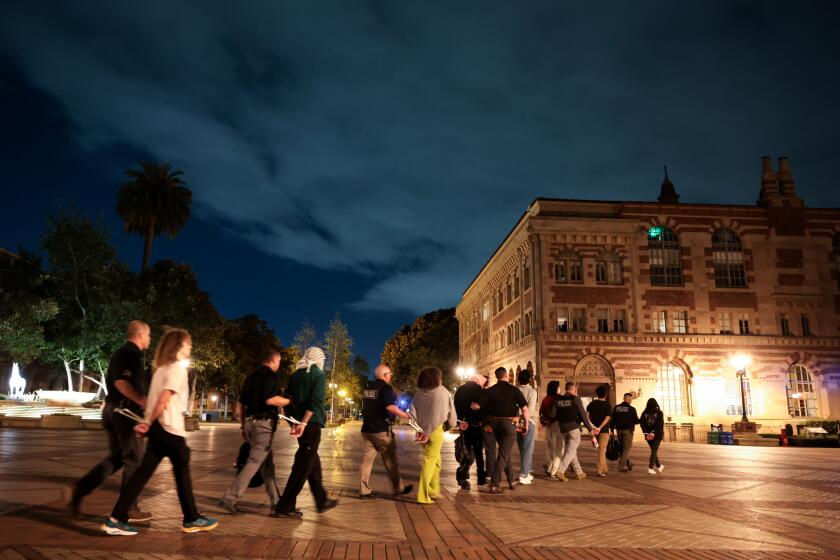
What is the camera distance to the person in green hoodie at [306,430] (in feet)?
23.4

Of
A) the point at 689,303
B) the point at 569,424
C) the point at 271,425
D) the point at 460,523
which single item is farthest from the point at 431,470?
the point at 689,303

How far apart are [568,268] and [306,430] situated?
3284 cm

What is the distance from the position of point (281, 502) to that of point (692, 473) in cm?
1038

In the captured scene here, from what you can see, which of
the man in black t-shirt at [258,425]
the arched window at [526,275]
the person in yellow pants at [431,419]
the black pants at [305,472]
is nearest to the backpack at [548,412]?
the person in yellow pants at [431,419]

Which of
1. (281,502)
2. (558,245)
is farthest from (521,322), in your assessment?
(281,502)

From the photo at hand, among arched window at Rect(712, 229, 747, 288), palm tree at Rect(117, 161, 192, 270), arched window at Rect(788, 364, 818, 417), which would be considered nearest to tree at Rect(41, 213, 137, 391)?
palm tree at Rect(117, 161, 192, 270)

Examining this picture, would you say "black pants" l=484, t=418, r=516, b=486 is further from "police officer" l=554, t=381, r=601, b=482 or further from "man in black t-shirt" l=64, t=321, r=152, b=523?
"man in black t-shirt" l=64, t=321, r=152, b=523

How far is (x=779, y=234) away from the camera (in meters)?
40.6

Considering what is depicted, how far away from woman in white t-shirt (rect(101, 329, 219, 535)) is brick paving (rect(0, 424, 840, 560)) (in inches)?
6.7

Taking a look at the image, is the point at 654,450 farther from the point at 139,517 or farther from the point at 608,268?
the point at 608,268

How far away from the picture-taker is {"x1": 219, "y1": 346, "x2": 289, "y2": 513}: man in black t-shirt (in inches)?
282

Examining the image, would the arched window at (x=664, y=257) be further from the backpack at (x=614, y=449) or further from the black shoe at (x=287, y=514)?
the black shoe at (x=287, y=514)

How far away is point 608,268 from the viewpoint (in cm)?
3891

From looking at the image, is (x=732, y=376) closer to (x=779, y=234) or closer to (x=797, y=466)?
(x=779, y=234)
